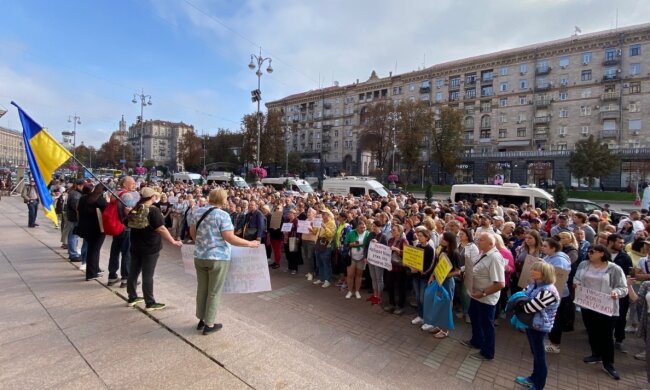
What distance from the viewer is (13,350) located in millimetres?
3824

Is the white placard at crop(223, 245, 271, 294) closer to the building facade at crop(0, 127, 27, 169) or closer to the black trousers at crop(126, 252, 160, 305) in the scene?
the black trousers at crop(126, 252, 160, 305)

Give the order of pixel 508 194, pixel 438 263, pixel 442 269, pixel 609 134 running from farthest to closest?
pixel 609 134
pixel 508 194
pixel 438 263
pixel 442 269

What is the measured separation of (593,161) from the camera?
41.8m

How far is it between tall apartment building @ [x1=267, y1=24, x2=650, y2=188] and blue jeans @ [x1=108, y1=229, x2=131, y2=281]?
55.1 meters

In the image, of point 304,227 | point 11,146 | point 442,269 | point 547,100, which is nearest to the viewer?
point 442,269

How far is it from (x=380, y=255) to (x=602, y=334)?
3.37m

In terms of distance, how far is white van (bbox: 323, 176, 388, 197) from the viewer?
23.0 meters

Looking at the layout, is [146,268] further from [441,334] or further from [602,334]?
[602,334]

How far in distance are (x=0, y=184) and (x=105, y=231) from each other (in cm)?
3256

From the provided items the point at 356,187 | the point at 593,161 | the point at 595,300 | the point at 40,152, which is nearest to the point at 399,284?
the point at 595,300

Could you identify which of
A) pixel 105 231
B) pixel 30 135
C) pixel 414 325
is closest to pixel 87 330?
pixel 105 231

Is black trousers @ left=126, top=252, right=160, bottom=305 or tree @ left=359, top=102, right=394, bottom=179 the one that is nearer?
black trousers @ left=126, top=252, right=160, bottom=305

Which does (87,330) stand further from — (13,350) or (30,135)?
(30,135)

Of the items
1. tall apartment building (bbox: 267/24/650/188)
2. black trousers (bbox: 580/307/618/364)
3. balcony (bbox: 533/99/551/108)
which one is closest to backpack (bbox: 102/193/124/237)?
black trousers (bbox: 580/307/618/364)
